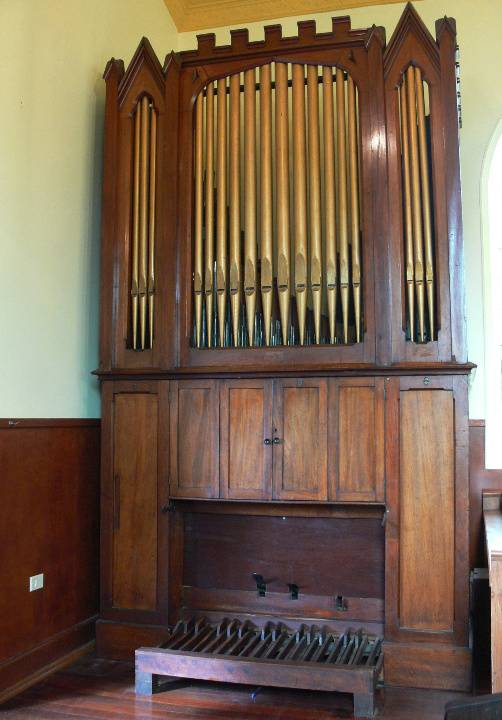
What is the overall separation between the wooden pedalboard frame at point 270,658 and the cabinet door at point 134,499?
31 centimetres

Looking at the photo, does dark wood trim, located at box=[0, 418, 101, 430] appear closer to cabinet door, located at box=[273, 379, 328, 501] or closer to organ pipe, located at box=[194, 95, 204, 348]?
organ pipe, located at box=[194, 95, 204, 348]

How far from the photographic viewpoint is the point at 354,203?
13.3 ft

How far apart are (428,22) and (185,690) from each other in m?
4.55

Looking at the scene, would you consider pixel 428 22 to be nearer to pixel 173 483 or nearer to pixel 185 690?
pixel 173 483

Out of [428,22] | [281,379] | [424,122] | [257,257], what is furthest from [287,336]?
[428,22]

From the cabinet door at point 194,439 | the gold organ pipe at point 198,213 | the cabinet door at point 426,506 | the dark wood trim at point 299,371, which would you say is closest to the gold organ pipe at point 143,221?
the dark wood trim at point 299,371

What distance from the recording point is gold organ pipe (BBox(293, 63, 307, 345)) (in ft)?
13.3

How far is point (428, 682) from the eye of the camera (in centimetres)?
375

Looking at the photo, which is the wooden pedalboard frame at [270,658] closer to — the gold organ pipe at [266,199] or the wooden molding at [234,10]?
the gold organ pipe at [266,199]

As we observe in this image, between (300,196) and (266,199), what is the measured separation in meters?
0.20

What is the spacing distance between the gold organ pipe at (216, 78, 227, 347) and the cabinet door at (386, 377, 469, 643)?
1064 mm

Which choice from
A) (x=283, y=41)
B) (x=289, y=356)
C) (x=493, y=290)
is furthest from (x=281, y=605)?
(x=283, y=41)

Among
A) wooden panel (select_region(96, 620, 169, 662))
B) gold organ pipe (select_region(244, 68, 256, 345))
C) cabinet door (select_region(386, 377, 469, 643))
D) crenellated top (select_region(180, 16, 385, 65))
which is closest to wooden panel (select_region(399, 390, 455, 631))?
cabinet door (select_region(386, 377, 469, 643))

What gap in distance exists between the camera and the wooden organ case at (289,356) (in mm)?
3865
